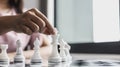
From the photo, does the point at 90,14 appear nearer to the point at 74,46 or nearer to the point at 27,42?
the point at 74,46

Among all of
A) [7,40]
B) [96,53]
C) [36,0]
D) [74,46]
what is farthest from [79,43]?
[7,40]

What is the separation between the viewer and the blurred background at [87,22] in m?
2.34

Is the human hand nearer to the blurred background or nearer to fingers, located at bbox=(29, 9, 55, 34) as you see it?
fingers, located at bbox=(29, 9, 55, 34)

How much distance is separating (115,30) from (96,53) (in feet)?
0.90

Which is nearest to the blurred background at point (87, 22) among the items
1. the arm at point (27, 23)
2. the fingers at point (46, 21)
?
the fingers at point (46, 21)

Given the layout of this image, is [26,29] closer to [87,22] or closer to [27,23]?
[27,23]

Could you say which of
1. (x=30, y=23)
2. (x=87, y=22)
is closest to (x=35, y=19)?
(x=30, y=23)

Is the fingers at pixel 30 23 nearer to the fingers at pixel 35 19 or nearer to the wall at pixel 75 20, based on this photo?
the fingers at pixel 35 19

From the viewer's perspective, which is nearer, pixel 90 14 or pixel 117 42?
pixel 117 42

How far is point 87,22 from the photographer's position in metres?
2.47

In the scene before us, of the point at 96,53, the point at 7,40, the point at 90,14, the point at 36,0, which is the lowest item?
the point at 96,53

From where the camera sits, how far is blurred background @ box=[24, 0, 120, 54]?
2.34m

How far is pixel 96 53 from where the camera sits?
7.67 ft

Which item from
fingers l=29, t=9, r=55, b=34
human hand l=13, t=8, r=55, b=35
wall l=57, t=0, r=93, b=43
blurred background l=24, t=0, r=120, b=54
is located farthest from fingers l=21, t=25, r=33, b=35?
wall l=57, t=0, r=93, b=43
